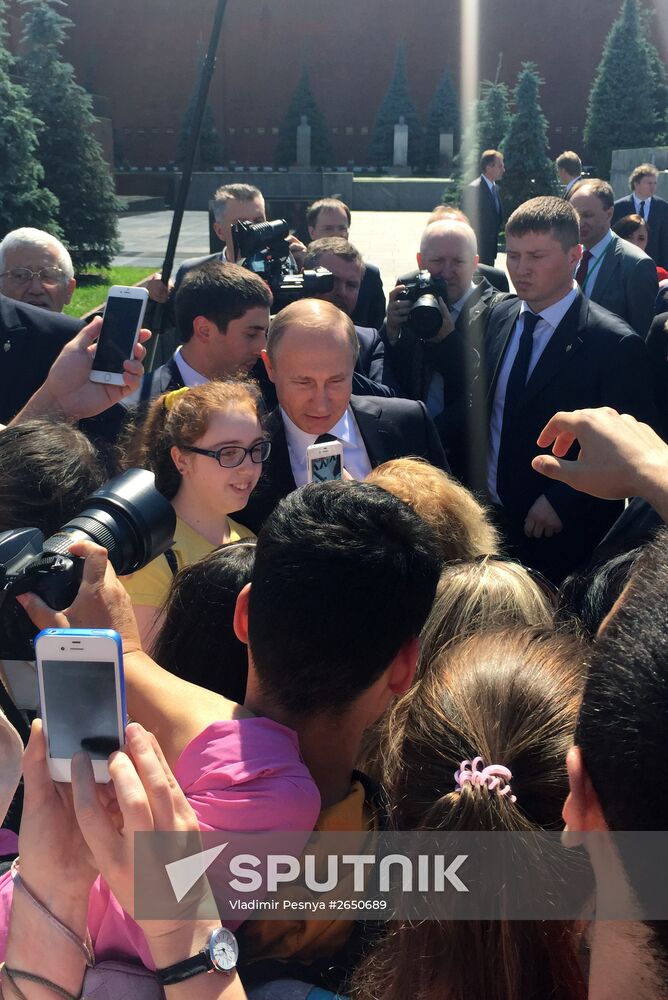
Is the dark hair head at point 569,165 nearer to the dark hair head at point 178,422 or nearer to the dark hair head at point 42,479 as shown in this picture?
the dark hair head at point 178,422

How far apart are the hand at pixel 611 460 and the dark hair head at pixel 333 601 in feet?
1.59

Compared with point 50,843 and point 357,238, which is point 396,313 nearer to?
point 50,843

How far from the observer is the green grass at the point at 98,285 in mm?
11188

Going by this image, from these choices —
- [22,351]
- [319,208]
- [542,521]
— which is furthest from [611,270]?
[22,351]

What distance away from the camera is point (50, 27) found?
786 inches

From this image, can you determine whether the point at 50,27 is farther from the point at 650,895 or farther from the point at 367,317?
the point at 650,895

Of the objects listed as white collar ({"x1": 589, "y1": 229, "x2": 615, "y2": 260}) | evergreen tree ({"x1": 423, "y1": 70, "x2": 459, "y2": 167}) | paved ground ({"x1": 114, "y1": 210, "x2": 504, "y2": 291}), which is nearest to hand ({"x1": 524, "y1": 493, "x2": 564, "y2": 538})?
white collar ({"x1": 589, "y1": 229, "x2": 615, "y2": 260})

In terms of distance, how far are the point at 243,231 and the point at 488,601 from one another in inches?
132

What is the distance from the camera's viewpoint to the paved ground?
16.0 meters

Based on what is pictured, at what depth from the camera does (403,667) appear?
1.44 meters

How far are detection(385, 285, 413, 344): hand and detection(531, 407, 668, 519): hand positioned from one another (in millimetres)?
2430

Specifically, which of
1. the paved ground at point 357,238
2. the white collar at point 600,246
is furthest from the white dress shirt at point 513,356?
the paved ground at point 357,238

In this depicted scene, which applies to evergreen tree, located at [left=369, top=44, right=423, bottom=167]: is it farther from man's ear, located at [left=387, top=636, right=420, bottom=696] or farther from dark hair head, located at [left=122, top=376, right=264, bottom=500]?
man's ear, located at [left=387, top=636, right=420, bottom=696]

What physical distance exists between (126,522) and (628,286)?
4713 millimetres
